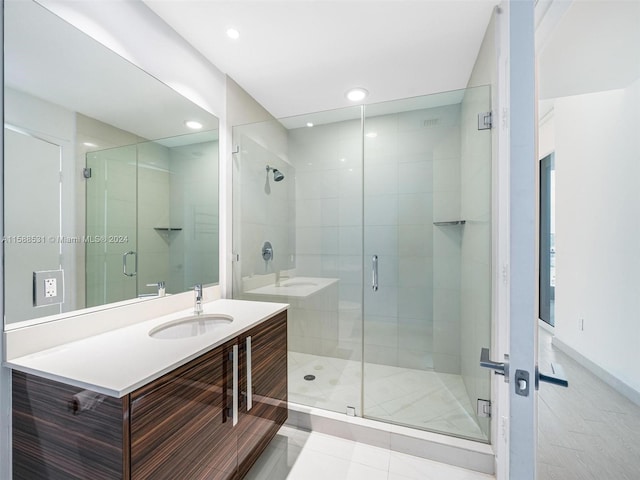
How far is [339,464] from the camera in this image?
1580mm

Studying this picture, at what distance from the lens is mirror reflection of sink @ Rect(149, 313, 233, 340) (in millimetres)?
1526

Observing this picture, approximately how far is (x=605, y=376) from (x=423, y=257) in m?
1.26

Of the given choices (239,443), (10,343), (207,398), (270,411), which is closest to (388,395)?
(270,411)

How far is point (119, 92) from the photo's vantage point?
1.42 m

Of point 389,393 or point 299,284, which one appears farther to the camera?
point 299,284

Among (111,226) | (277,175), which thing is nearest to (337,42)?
(277,175)

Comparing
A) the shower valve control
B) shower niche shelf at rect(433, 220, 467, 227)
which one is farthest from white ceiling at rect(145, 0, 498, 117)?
the shower valve control

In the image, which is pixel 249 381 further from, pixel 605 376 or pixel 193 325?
pixel 605 376

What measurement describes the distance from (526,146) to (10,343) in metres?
1.71

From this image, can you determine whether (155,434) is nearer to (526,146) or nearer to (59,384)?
(59,384)

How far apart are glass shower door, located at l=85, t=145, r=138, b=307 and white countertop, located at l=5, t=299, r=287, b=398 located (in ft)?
0.75

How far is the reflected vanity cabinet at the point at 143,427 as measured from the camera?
85 cm

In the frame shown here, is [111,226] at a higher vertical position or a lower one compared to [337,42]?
lower

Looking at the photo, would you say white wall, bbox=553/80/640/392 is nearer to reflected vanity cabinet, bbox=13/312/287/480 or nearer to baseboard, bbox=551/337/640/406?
baseboard, bbox=551/337/640/406
